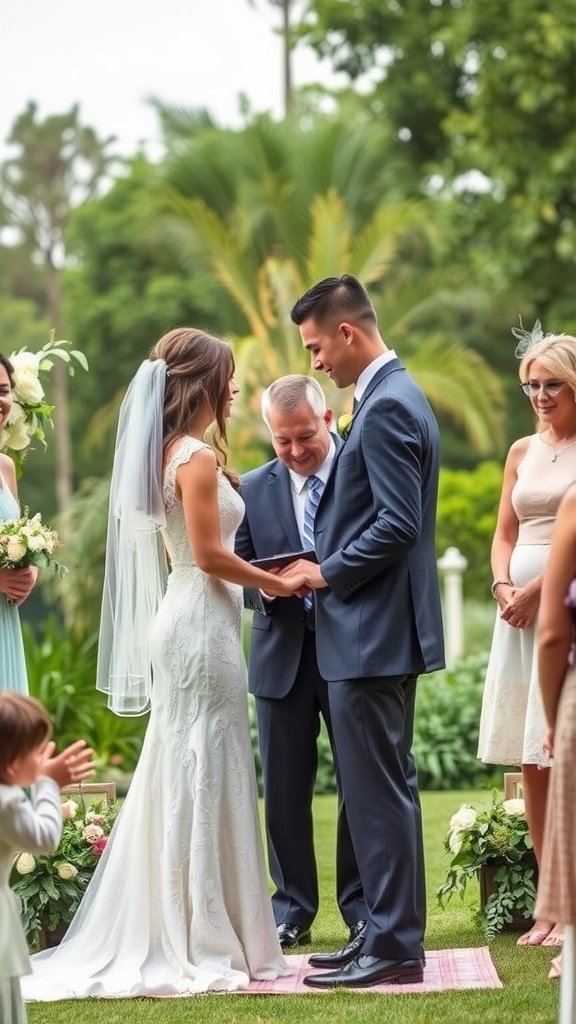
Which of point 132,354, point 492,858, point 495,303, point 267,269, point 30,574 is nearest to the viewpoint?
point 30,574

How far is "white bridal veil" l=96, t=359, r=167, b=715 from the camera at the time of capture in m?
5.66

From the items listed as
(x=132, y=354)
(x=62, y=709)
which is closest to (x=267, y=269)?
(x=62, y=709)

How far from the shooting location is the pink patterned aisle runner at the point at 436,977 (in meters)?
5.32

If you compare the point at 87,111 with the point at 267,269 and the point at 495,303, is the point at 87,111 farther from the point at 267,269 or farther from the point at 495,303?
the point at 267,269

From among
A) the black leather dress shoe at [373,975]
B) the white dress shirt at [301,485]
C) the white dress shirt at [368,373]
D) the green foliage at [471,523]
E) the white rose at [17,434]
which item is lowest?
the black leather dress shoe at [373,975]

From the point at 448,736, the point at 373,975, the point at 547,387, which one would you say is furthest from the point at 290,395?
the point at 448,736

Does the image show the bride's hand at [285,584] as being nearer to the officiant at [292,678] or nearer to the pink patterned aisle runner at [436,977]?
the officiant at [292,678]

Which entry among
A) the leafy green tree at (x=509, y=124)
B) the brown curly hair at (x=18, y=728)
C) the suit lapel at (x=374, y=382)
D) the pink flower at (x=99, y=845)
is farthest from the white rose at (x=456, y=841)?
the leafy green tree at (x=509, y=124)

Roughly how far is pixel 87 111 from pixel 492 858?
107 ft

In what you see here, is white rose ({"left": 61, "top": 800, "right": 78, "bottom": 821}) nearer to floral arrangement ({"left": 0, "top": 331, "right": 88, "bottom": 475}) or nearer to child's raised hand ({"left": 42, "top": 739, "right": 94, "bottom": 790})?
floral arrangement ({"left": 0, "top": 331, "right": 88, "bottom": 475})

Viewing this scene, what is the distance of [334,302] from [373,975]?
2.37 m

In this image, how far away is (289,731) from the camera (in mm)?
6441

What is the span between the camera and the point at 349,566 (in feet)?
17.8

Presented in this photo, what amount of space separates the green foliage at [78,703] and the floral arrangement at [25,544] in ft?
19.4
